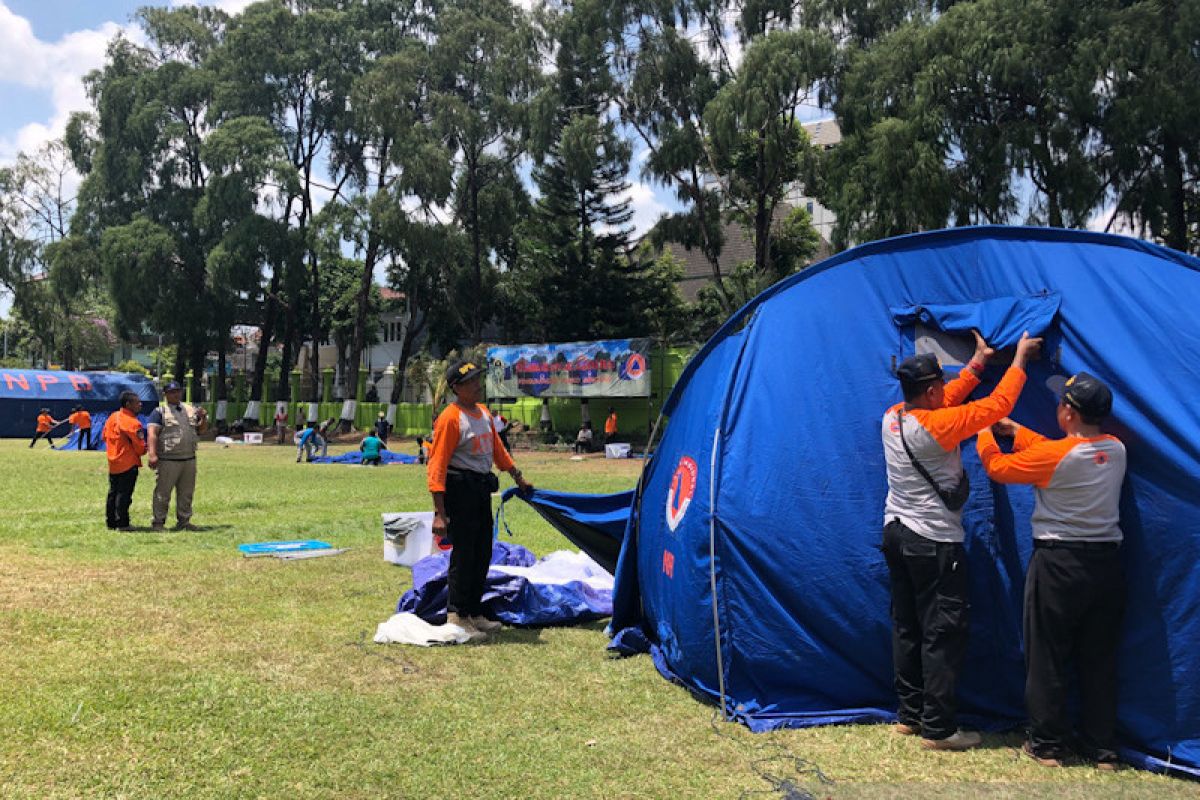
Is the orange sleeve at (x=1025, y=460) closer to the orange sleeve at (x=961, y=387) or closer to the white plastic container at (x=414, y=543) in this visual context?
the orange sleeve at (x=961, y=387)

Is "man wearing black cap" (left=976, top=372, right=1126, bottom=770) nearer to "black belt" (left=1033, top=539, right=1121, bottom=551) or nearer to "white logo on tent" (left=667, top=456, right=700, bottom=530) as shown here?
"black belt" (left=1033, top=539, right=1121, bottom=551)

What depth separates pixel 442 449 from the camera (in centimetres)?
638

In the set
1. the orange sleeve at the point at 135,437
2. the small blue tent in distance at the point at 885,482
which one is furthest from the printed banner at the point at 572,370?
the small blue tent in distance at the point at 885,482

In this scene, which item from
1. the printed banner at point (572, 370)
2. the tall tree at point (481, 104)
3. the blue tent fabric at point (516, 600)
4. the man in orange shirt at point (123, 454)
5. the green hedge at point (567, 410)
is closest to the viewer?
the blue tent fabric at point (516, 600)

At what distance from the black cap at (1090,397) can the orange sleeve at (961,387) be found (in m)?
0.45

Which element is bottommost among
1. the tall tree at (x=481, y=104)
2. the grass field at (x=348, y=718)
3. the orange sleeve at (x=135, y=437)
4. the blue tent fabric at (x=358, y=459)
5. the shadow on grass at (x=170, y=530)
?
the blue tent fabric at (x=358, y=459)

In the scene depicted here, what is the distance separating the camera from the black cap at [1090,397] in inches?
168

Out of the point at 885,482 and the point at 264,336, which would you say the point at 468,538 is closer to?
the point at 885,482

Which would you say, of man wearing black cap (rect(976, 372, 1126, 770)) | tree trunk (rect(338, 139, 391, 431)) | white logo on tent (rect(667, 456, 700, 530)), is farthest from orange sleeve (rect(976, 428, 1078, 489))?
tree trunk (rect(338, 139, 391, 431))

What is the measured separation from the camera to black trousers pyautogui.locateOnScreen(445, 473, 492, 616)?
6449 millimetres

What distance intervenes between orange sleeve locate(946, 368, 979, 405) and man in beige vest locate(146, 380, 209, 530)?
8.92 metres

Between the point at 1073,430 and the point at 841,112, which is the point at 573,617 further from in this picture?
the point at 841,112

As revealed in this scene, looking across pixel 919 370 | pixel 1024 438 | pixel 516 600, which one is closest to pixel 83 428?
pixel 516 600

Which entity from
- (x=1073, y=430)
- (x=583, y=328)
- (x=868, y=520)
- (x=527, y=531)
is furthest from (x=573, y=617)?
(x=583, y=328)
